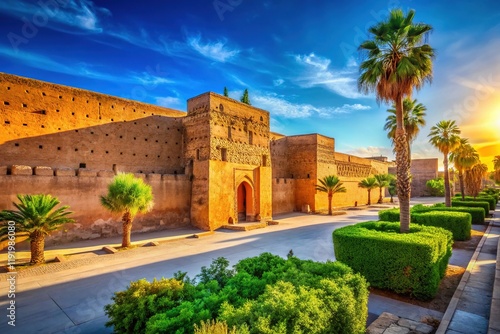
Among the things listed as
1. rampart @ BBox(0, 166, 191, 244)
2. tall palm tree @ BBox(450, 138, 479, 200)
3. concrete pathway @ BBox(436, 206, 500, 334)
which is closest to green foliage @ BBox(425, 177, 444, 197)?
tall palm tree @ BBox(450, 138, 479, 200)

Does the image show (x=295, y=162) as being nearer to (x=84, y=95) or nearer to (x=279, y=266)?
(x=84, y=95)

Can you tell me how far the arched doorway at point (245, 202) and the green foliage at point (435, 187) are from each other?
147 ft

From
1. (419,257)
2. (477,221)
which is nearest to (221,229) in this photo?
(419,257)

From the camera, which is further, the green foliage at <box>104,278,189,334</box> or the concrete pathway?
the concrete pathway

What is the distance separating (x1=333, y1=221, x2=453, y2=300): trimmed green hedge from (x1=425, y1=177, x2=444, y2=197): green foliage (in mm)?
49622

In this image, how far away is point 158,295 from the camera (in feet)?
13.9

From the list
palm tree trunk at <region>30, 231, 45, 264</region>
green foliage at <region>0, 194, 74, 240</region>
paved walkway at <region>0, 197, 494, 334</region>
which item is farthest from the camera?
palm tree trunk at <region>30, 231, 45, 264</region>

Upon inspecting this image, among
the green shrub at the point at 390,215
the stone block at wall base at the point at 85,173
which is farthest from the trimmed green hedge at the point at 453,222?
the stone block at wall base at the point at 85,173

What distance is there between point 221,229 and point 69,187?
343 inches

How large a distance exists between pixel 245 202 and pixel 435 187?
45.4 meters

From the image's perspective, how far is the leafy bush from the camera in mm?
3158

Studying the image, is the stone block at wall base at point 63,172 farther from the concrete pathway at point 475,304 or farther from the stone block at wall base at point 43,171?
the concrete pathway at point 475,304

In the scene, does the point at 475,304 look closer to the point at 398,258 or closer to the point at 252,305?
the point at 398,258

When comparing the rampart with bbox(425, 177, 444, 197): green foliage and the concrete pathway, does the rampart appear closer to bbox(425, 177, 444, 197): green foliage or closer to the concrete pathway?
the concrete pathway
